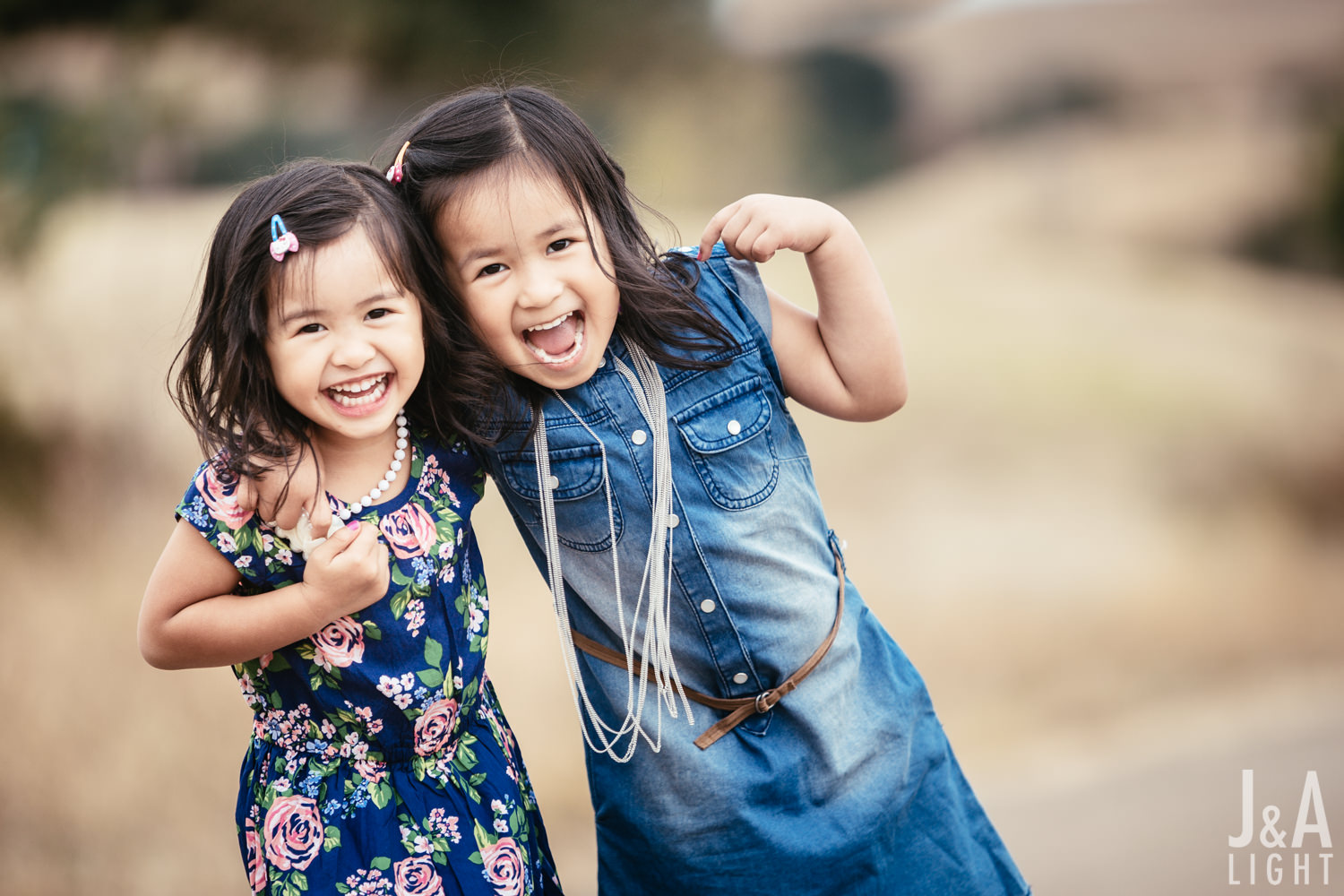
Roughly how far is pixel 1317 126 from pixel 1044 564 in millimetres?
1707

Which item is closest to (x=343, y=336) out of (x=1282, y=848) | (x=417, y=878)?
(x=417, y=878)

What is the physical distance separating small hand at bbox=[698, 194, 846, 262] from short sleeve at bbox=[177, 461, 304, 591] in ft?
1.54

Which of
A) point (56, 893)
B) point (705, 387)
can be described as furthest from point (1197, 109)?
point (56, 893)

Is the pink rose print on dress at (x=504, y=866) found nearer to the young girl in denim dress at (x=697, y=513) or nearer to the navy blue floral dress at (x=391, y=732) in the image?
the navy blue floral dress at (x=391, y=732)

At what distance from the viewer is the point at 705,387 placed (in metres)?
1.14

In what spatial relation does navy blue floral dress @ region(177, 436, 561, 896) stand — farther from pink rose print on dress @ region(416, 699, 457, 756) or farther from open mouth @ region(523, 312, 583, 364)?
open mouth @ region(523, 312, 583, 364)

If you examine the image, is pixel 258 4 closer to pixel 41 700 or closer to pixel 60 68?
pixel 60 68

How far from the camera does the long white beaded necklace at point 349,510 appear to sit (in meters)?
1.03

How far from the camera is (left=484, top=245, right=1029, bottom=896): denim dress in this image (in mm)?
1120

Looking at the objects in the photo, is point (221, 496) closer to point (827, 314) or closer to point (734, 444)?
point (734, 444)

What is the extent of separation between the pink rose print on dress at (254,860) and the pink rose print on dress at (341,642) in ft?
0.70

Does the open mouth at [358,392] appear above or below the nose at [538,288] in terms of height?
below

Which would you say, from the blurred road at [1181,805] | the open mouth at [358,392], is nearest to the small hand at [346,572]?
the open mouth at [358,392]

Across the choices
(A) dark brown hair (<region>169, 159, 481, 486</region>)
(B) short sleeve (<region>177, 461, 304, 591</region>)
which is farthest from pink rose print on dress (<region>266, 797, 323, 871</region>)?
(A) dark brown hair (<region>169, 159, 481, 486</region>)
